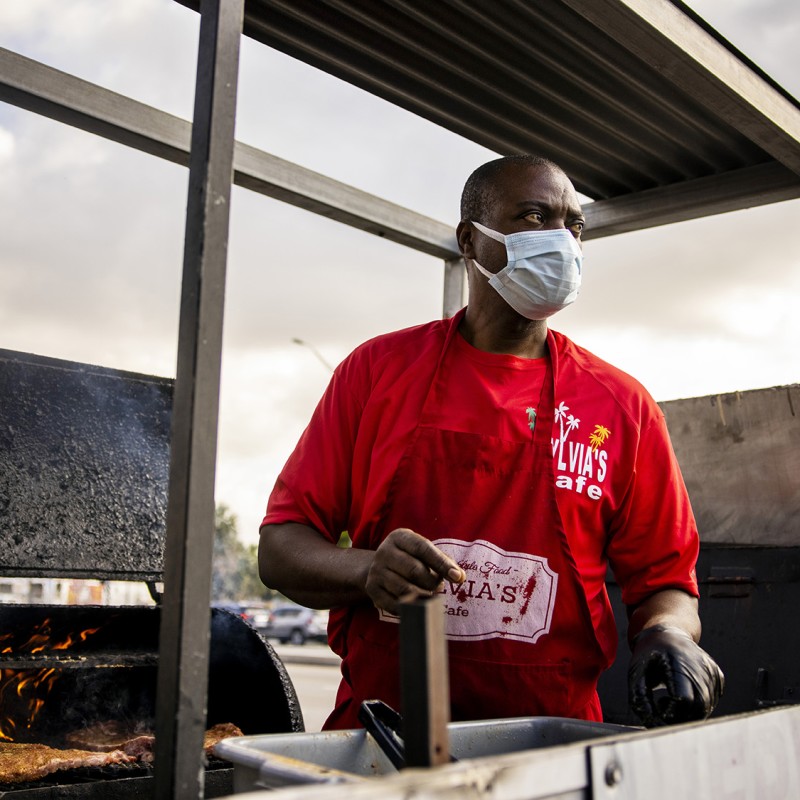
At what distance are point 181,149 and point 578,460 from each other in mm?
1788

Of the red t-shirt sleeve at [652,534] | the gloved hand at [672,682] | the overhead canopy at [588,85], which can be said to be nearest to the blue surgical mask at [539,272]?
the red t-shirt sleeve at [652,534]

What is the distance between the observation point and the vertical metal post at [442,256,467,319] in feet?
13.1

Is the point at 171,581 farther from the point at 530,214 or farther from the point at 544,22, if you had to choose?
the point at 544,22

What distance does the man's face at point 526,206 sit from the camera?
2.49 m

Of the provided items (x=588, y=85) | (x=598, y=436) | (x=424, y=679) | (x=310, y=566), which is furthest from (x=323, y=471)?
(x=588, y=85)

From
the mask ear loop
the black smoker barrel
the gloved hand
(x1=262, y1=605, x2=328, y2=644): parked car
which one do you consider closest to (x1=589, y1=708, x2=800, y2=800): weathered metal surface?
the gloved hand

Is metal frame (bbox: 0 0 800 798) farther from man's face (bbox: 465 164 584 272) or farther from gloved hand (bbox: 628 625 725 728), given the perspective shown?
man's face (bbox: 465 164 584 272)

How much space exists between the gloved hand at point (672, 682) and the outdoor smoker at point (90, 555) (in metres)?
1.79

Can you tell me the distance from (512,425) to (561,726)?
76 centimetres

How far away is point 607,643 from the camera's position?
224 cm

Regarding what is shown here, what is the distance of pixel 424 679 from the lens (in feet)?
3.18

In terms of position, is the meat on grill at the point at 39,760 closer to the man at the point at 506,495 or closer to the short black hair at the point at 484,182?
the man at the point at 506,495

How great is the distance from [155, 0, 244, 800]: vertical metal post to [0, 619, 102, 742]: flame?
2.40 metres

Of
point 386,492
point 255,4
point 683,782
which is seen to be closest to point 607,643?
point 386,492
